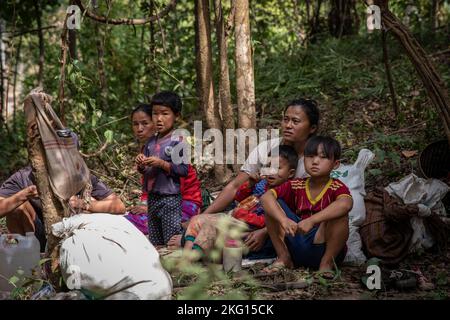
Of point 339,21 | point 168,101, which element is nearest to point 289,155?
point 168,101

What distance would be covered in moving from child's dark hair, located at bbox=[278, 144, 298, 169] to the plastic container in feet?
2.09

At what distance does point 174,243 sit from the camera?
450cm

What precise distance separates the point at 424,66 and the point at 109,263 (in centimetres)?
237

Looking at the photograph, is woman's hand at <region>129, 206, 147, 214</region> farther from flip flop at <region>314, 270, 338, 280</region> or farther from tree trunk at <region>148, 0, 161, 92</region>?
flip flop at <region>314, 270, 338, 280</region>

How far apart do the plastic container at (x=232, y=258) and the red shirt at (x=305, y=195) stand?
407 mm

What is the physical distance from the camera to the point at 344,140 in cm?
595

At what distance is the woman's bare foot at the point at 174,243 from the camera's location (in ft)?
14.7

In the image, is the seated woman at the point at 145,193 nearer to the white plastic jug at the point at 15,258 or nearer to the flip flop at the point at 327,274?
the white plastic jug at the point at 15,258

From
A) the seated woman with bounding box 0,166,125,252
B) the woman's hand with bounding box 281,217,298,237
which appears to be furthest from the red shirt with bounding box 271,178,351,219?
the seated woman with bounding box 0,166,125,252

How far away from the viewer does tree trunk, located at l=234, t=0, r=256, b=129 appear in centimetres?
530

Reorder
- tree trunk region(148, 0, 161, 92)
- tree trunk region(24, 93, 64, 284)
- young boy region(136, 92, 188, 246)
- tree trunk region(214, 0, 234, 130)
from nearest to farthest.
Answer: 1. tree trunk region(24, 93, 64, 284)
2. young boy region(136, 92, 188, 246)
3. tree trunk region(214, 0, 234, 130)
4. tree trunk region(148, 0, 161, 92)

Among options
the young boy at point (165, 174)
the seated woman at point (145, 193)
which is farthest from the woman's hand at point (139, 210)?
the young boy at point (165, 174)

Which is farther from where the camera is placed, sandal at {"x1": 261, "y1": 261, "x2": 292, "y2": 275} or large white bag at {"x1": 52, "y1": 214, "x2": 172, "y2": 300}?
sandal at {"x1": 261, "y1": 261, "x2": 292, "y2": 275}
